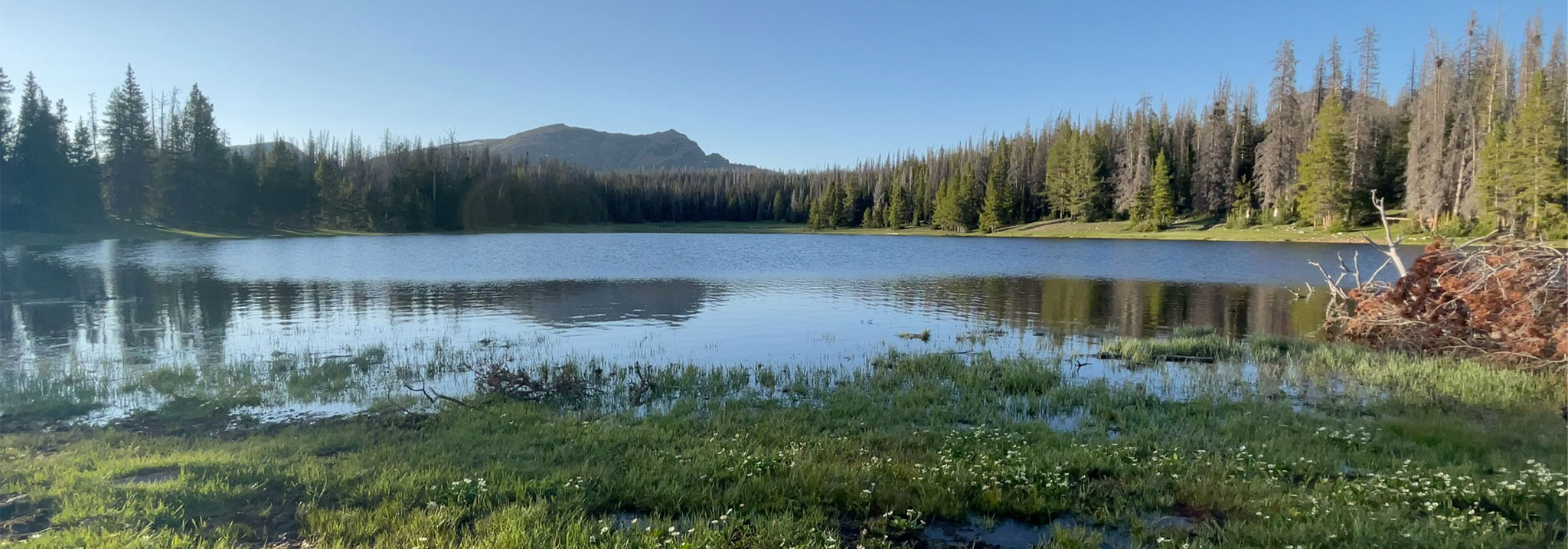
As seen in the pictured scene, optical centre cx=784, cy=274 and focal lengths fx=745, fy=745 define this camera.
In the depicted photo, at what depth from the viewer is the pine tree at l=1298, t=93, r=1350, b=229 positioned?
2571 inches

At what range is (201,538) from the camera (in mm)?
5301

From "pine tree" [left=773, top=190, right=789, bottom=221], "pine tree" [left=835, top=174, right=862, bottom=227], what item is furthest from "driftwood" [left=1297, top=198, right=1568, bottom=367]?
"pine tree" [left=773, top=190, right=789, bottom=221]

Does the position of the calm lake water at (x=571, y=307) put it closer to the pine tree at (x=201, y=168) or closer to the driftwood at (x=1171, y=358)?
the driftwood at (x=1171, y=358)

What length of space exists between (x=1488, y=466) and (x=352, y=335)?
68.6ft

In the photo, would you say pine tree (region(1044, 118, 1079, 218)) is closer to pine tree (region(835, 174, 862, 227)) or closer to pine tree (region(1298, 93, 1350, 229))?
pine tree (region(1298, 93, 1350, 229))

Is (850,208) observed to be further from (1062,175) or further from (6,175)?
(6,175)

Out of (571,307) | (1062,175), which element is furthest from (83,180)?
(1062,175)

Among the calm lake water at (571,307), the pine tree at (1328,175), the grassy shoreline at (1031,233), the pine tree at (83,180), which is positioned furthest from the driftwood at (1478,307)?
the pine tree at (83,180)

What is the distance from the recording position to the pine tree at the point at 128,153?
234 ft

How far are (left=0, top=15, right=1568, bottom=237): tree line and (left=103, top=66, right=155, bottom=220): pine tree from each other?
0.54 feet

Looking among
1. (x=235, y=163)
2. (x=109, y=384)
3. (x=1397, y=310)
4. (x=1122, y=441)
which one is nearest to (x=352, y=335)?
(x=109, y=384)

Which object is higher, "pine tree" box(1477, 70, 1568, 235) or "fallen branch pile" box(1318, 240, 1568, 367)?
"pine tree" box(1477, 70, 1568, 235)

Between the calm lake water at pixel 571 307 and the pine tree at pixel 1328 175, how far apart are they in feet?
68.9

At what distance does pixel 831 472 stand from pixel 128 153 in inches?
3723
